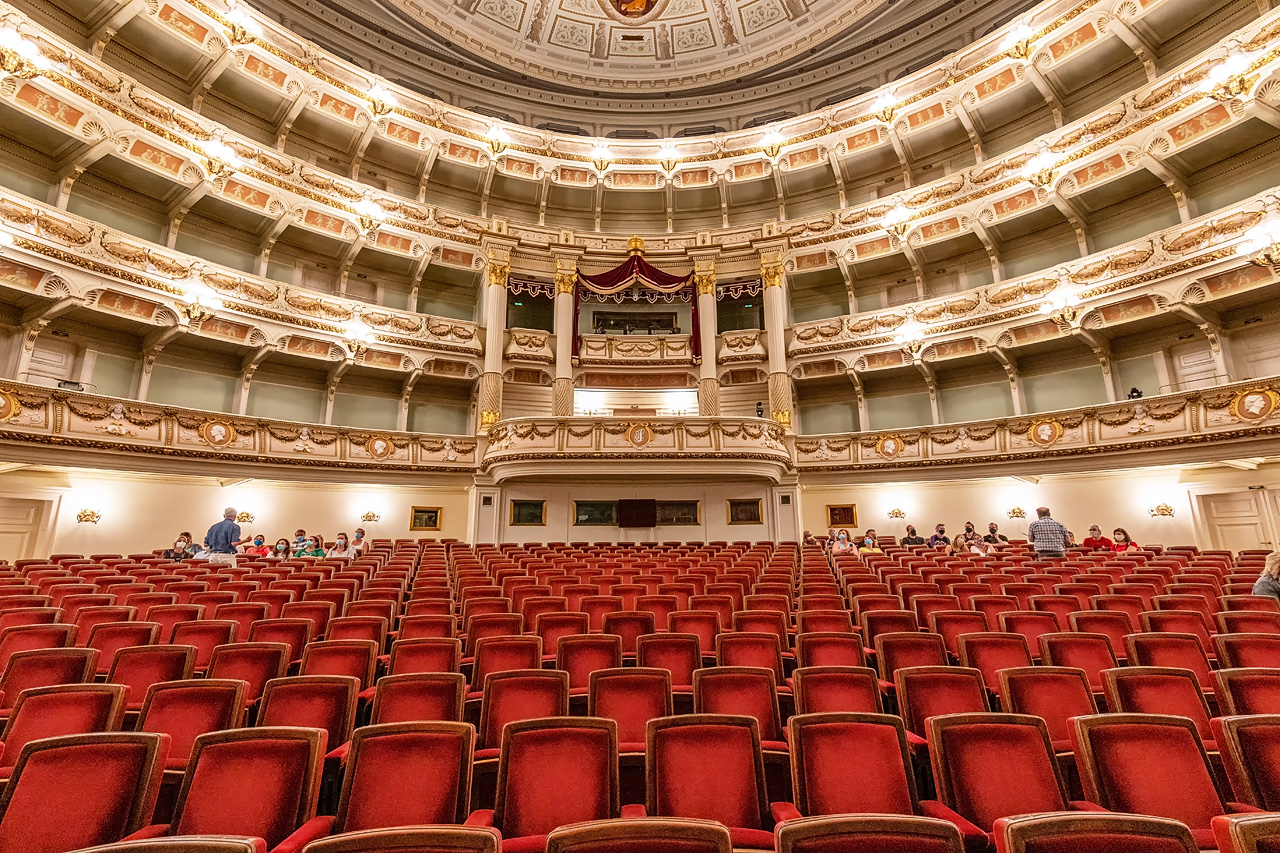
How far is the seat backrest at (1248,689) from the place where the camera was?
9.03 feet

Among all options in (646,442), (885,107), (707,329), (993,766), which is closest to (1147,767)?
(993,766)

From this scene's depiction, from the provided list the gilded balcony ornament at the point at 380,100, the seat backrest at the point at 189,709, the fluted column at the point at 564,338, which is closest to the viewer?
the seat backrest at the point at 189,709

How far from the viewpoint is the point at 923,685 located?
2.95 meters

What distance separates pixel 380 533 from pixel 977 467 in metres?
13.7

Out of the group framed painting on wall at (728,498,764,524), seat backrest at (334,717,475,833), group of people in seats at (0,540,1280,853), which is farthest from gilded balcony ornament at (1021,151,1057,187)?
seat backrest at (334,717,475,833)

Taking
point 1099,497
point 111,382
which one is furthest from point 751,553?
point 111,382

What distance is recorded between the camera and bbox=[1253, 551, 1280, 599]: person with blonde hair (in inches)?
172

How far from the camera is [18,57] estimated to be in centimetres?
1037

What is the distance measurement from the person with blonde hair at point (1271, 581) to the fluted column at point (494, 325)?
44.9ft

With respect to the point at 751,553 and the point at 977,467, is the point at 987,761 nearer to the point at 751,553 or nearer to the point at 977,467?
the point at 751,553

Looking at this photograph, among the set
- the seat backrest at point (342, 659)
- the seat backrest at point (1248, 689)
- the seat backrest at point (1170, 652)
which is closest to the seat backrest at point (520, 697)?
the seat backrest at point (342, 659)

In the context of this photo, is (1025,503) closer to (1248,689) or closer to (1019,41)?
(1019,41)

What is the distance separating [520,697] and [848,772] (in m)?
1.54

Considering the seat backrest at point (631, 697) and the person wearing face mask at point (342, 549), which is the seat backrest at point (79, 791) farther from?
the person wearing face mask at point (342, 549)
